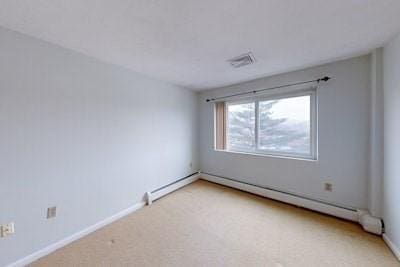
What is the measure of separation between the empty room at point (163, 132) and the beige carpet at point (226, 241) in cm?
2

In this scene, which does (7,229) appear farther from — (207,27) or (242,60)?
(242,60)

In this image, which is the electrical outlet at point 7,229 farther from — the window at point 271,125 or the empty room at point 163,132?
the window at point 271,125

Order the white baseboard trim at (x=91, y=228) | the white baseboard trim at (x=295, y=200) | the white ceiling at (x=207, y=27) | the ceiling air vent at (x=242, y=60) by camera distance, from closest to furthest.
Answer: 1. the white ceiling at (x=207, y=27)
2. the white baseboard trim at (x=91, y=228)
3. the ceiling air vent at (x=242, y=60)
4. the white baseboard trim at (x=295, y=200)

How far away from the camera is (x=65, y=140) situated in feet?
5.80

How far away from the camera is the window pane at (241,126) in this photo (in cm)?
322

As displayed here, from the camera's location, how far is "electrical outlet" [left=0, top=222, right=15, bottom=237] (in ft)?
4.53

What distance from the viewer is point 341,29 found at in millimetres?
1472

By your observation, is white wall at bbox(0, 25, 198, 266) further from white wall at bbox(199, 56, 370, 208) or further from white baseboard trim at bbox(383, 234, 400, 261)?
white baseboard trim at bbox(383, 234, 400, 261)

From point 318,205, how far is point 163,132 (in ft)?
9.07

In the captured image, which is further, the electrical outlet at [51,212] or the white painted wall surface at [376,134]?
the white painted wall surface at [376,134]

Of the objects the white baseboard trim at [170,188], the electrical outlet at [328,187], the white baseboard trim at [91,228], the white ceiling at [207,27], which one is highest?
the white ceiling at [207,27]

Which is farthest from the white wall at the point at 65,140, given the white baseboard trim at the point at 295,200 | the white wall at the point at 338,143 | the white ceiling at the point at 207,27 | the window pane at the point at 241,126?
the white wall at the point at 338,143

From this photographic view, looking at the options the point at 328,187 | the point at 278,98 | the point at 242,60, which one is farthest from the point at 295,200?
the point at 242,60

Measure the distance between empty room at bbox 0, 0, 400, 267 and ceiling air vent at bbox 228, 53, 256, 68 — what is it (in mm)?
28
